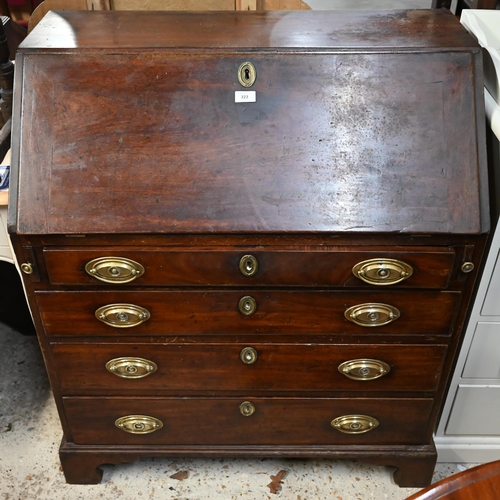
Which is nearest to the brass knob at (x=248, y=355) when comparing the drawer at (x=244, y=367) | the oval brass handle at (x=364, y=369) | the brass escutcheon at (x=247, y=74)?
the drawer at (x=244, y=367)

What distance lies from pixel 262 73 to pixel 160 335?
723mm

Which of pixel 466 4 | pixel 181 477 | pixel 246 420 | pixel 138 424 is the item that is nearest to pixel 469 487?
pixel 246 420

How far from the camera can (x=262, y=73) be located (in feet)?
4.40

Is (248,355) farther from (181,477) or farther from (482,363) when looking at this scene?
(482,363)

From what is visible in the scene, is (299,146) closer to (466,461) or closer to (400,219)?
(400,219)

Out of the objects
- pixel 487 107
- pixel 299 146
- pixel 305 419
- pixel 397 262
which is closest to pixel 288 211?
pixel 299 146

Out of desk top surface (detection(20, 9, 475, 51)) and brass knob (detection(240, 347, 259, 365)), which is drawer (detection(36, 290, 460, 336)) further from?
desk top surface (detection(20, 9, 475, 51))

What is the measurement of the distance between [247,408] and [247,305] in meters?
0.40

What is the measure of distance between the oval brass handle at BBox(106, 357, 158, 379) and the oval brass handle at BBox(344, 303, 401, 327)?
22.1 inches

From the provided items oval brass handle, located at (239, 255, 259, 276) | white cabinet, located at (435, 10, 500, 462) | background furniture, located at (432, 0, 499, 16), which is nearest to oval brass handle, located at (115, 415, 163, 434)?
oval brass handle, located at (239, 255, 259, 276)

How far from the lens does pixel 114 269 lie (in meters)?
1.35

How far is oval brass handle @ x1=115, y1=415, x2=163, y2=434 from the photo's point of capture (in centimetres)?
168

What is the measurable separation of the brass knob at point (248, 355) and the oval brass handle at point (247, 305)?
13cm

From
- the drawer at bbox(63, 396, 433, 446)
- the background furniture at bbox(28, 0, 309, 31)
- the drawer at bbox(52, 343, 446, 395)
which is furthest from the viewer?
the background furniture at bbox(28, 0, 309, 31)
